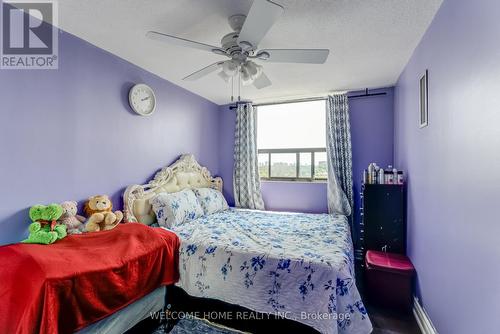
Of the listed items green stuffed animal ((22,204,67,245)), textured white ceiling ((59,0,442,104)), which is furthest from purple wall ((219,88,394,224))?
green stuffed animal ((22,204,67,245))

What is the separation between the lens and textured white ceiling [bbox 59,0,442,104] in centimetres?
164

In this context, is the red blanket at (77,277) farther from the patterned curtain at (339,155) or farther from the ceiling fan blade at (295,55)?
the patterned curtain at (339,155)

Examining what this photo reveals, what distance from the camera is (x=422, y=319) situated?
1919 mm

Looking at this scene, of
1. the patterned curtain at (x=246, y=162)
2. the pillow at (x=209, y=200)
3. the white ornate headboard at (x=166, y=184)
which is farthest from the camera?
the patterned curtain at (x=246, y=162)

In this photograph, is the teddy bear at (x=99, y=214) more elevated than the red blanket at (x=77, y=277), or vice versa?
the teddy bear at (x=99, y=214)

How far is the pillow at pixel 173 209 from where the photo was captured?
101 inches

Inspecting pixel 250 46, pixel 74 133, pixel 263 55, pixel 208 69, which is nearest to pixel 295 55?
pixel 263 55

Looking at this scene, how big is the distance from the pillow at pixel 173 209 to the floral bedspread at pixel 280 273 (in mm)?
204

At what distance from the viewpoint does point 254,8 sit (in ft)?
4.19

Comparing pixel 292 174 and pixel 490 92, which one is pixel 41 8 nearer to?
pixel 490 92

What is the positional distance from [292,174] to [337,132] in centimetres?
93

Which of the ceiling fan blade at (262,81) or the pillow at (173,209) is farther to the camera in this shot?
the pillow at (173,209)

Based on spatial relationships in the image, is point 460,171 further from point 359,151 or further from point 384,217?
point 359,151

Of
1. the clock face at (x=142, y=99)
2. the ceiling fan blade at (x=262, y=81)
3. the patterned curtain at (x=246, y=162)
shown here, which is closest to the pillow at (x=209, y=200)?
the patterned curtain at (x=246, y=162)
